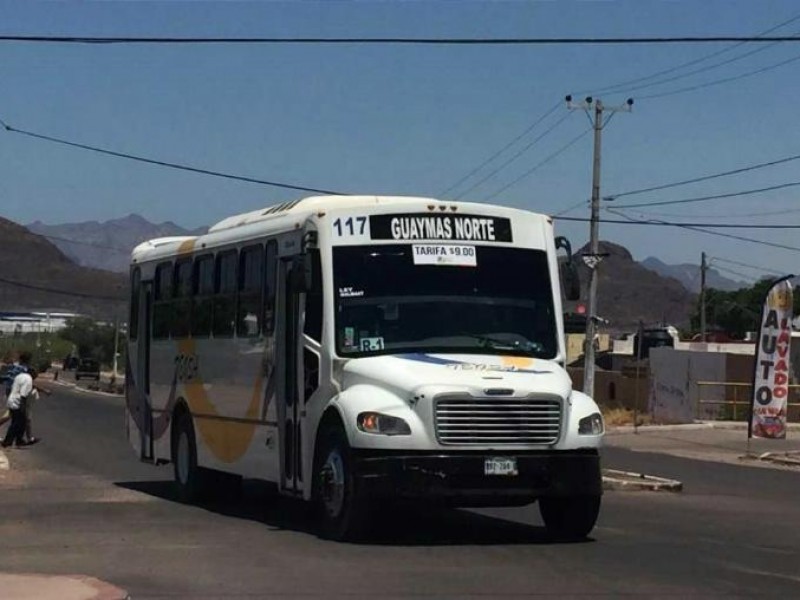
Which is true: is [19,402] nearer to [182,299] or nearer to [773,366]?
[182,299]

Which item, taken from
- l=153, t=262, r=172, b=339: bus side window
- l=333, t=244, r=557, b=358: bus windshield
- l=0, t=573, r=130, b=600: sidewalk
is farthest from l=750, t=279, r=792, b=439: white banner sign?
l=0, t=573, r=130, b=600: sidewalk

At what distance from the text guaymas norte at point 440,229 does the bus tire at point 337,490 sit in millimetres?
2005

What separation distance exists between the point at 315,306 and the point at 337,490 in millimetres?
1773

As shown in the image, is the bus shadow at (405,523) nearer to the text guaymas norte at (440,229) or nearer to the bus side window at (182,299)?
the bus side window at (182,299)

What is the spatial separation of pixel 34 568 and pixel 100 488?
804 centimetres

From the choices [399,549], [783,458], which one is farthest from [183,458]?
[783,458]

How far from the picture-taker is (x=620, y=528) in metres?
14.2

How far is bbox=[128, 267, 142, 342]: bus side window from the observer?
19.2 m

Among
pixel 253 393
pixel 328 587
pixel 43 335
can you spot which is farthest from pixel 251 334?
pixel 43 335

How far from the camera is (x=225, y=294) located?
15.7 meters

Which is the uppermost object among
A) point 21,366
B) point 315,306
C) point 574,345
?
point 315,306

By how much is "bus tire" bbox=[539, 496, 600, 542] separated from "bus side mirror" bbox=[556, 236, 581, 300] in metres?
2.01

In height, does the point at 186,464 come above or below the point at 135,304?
below

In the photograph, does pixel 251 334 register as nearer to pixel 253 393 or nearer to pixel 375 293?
pixel 253 393
